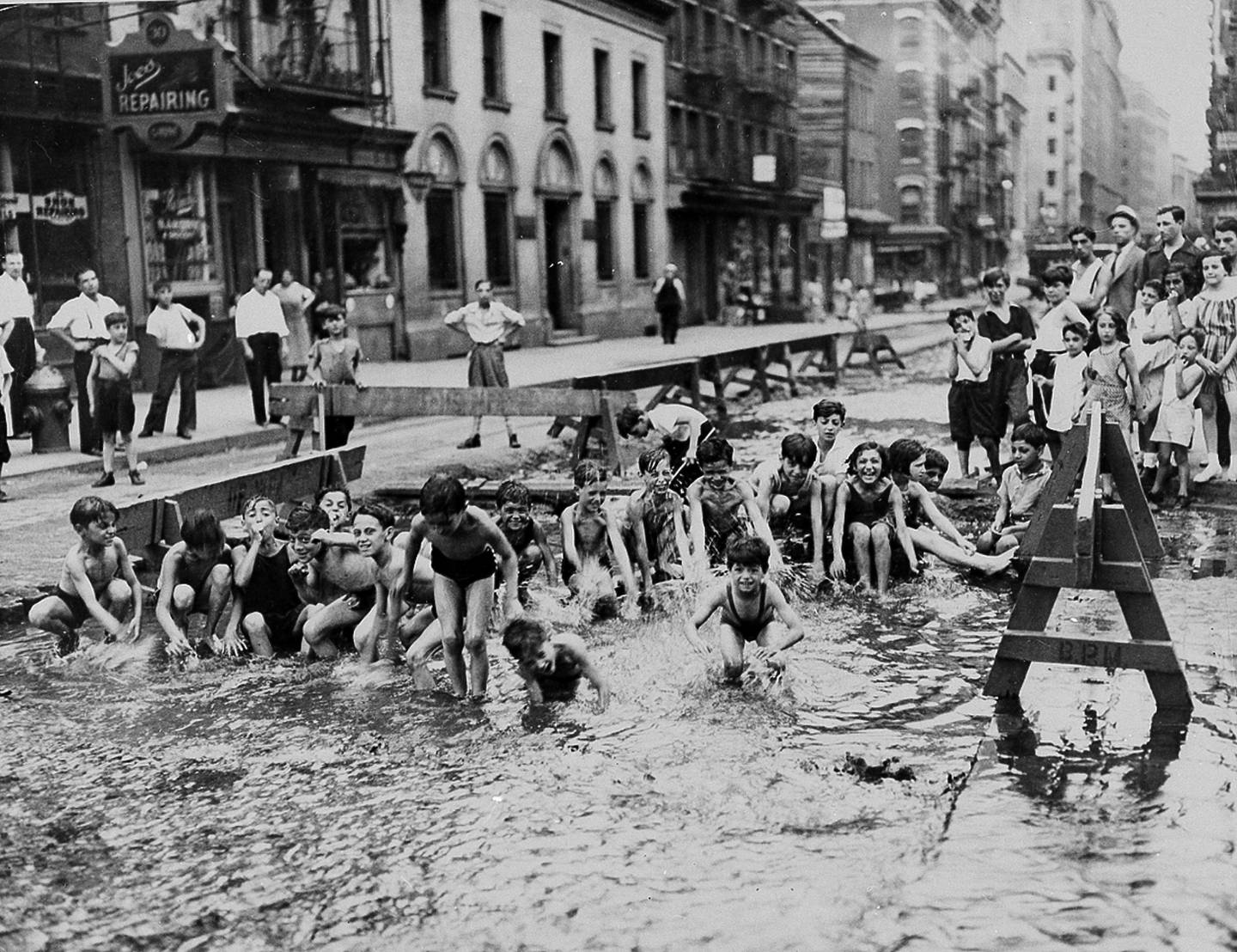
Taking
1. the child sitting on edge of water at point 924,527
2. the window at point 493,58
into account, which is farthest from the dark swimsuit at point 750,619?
the window at point 493,58

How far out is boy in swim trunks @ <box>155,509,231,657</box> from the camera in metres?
7.68

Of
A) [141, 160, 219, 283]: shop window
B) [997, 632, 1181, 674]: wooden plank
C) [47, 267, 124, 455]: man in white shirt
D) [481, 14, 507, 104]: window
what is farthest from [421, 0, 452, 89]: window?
[997, 632, 1181, 674]: wooden plank

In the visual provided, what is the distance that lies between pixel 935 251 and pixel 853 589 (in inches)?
1720

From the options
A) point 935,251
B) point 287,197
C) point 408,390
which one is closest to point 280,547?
point 408,390

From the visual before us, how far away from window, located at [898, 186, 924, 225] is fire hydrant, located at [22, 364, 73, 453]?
3790 centimetres

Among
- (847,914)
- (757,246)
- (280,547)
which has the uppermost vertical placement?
(757,246)

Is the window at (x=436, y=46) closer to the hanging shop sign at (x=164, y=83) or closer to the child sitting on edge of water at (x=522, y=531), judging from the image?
the hanging shop sign at (x=164, y=83)

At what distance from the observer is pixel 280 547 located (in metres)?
7.64

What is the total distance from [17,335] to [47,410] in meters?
1.15

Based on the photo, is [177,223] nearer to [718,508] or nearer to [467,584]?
[718,508]

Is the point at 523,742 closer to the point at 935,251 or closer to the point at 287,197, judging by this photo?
the point at 287,197

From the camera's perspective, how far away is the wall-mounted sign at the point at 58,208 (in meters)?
18.5

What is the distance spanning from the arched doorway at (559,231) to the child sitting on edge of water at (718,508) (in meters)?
23.5

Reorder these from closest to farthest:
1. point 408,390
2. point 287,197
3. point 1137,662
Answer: point 1137,662 → point 408,390 → point 287,197
